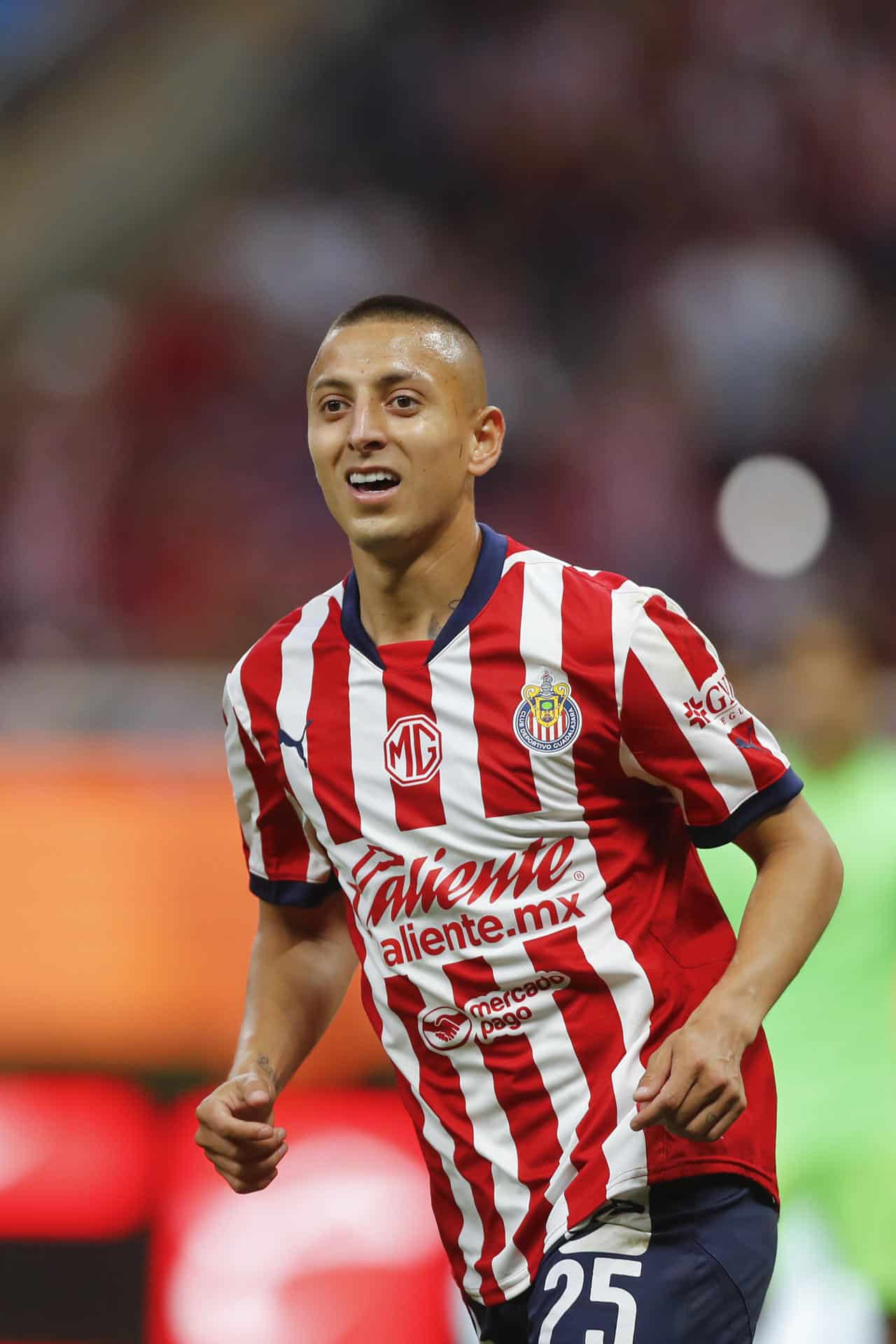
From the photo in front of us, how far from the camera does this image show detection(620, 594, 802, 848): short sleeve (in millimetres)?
2092

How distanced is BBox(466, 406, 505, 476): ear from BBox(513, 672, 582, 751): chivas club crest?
0.35m

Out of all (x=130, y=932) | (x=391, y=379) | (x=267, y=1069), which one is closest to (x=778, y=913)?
(x=267, y=1069)

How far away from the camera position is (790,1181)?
432cm

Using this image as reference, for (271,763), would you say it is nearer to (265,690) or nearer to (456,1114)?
(265,690)

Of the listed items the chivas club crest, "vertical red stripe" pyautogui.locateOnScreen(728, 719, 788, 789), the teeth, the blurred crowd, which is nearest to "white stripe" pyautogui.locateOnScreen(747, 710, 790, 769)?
"vertical red stripe" pyautogui.locateOnScreen(728, 719, 788, 789)

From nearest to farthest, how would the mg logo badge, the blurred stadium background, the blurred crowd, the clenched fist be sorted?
1. the clenched fist
2. the mg logo badge
3. the blurred stadium background
4. the blurred crowd

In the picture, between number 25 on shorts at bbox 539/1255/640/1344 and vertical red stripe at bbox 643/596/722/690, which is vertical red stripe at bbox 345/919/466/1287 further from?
vertical red stripe at bbox 643/596/722/690

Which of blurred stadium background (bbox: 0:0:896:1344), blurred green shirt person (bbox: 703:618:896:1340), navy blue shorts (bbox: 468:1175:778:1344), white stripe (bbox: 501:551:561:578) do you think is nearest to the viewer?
navy blue shorts (bbox: 468:1175:778:1344)

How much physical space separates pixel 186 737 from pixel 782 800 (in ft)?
10.0

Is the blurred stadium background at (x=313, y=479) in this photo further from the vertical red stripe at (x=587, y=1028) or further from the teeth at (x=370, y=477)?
the teeth at (x=370, y=477)

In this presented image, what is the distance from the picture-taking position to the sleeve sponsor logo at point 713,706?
2.10 metres

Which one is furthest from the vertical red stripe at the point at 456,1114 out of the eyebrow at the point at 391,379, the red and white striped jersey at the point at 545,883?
the eyebrow at the point at 391,379

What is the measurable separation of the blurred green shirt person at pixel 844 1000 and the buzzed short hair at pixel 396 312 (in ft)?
7.28

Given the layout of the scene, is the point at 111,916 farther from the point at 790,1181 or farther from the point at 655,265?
the point at 655,265
